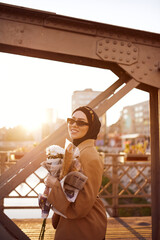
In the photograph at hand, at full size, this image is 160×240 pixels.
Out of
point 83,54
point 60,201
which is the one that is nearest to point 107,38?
point 83,54

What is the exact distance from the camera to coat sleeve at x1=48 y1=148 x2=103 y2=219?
61.4 inches

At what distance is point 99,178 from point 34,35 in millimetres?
1714

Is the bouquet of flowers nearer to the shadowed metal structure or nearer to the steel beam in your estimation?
the shadowed metal structure

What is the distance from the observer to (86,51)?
250cm

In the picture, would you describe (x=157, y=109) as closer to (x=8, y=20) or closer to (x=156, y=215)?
(x=156, y=215)

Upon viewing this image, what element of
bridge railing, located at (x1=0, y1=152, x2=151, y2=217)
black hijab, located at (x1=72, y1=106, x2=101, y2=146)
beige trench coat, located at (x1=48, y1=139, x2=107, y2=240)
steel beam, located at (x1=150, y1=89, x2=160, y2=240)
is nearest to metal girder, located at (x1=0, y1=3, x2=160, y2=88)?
steel beam, located at (x1=150, y1=89, x2=160, y2=240)

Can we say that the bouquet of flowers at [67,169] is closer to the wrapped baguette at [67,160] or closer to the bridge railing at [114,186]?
the wrapped baguette at [67,160]

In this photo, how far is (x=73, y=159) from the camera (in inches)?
63.5

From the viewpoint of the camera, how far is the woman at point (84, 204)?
1.57m

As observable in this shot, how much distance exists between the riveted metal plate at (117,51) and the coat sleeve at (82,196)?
56.6 inches

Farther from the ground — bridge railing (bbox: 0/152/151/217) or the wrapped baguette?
the wrapped baguette

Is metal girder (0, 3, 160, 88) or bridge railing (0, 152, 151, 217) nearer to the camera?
metal girder (0, 3, 160, 88)

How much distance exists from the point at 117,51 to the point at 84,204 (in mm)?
1862

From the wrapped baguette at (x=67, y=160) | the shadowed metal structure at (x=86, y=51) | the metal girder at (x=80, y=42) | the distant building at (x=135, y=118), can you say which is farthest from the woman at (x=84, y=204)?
the distant building at (x=135, y=118)
